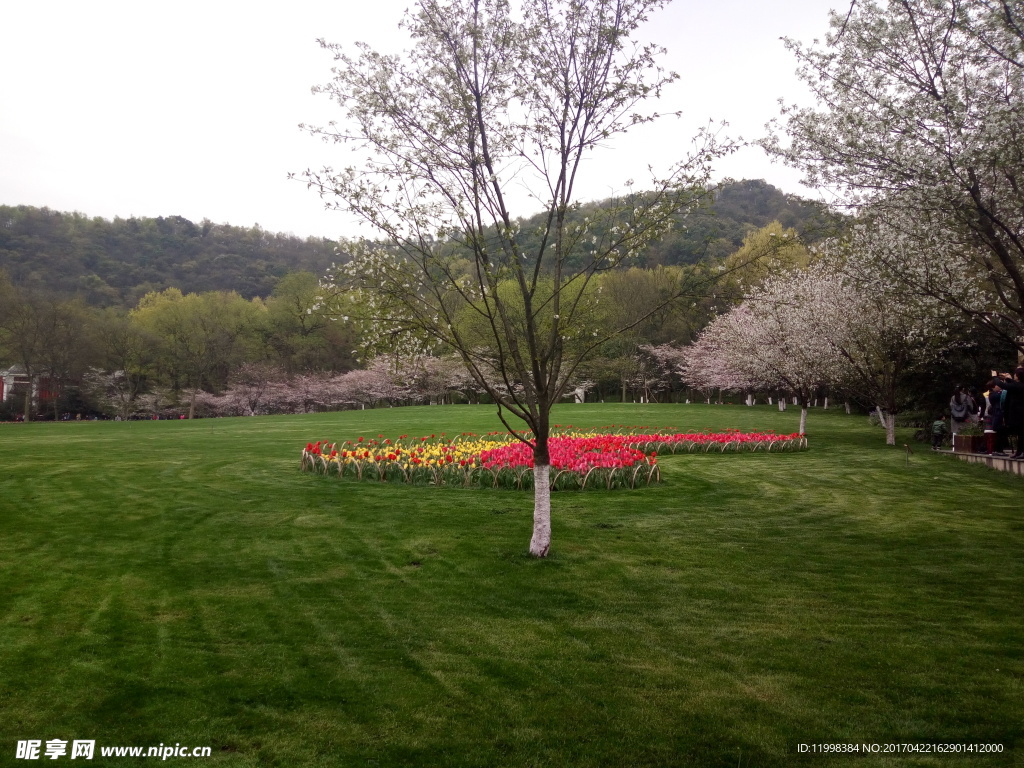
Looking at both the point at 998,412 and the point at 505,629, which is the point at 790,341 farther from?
the point at 505,629

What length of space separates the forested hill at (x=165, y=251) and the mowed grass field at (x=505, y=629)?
164ft

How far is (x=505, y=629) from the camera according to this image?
537 centimetres

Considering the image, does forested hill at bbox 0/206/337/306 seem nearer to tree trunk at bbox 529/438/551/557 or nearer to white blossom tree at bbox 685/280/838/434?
white blossom tree at bbox 685/280/838/434

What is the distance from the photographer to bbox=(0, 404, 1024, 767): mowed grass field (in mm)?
3742

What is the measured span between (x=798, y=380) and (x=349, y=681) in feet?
78.0

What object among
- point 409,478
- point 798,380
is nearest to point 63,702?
point 409,478

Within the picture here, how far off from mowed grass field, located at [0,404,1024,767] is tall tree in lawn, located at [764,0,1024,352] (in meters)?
4.05

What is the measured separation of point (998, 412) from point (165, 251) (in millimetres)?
89093

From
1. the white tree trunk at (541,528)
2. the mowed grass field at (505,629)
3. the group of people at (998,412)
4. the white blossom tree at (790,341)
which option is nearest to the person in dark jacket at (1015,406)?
the group of people at (998,412)

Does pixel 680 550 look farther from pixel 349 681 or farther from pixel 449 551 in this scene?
pixel 349 681

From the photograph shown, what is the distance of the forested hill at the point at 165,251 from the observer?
218 ft

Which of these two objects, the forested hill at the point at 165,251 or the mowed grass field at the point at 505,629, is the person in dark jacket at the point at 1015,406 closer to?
the mowed grass field at the point at 505,629

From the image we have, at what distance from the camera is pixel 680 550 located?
7.97 meters

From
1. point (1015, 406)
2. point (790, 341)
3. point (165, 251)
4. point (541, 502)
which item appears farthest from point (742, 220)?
point (541, 502)
